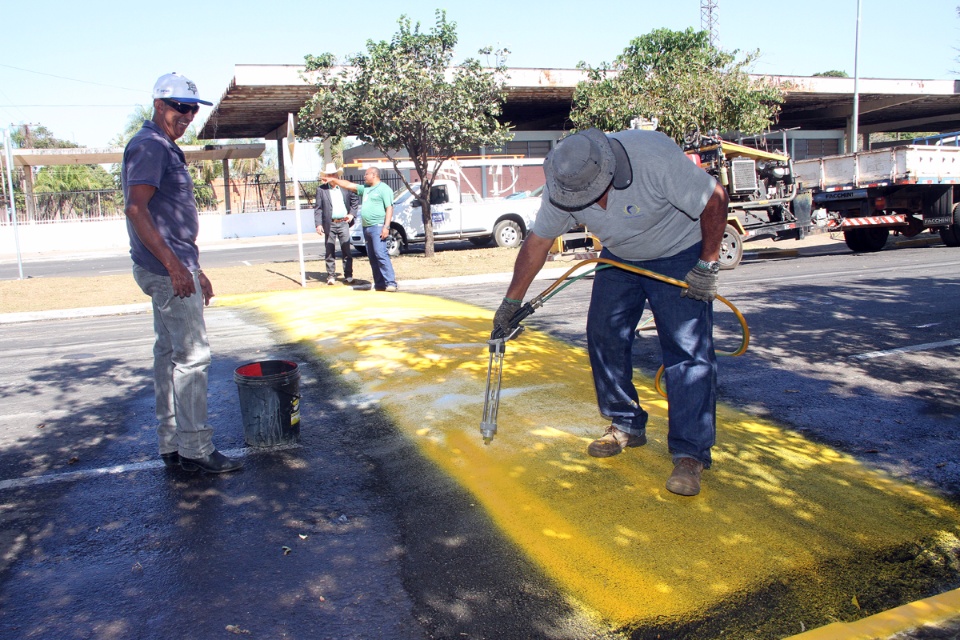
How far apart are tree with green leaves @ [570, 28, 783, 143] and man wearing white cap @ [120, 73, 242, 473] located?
16850 millimetres

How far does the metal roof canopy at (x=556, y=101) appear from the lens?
23.6 metres

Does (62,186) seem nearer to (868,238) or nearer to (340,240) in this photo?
(340,240)

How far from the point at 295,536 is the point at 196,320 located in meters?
1.32

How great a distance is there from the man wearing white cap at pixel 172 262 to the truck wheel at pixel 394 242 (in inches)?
574

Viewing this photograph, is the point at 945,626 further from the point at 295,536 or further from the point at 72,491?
the point at 72,491

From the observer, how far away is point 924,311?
8.15 m

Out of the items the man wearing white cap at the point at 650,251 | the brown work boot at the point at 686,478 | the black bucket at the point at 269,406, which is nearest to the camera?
the man wearing white cap at the point at 650,251

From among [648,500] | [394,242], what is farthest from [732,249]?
[648,500]

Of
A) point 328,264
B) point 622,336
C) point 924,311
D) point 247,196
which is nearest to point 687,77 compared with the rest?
point 328,264

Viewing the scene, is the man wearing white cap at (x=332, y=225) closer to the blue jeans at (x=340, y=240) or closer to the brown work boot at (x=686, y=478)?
the blue jeans at (x=340, y=240)

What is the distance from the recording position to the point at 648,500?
3586 millimetres

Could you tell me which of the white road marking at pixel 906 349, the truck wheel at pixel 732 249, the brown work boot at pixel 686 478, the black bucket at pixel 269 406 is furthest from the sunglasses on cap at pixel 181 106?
the truck wheel at pixel 732 249

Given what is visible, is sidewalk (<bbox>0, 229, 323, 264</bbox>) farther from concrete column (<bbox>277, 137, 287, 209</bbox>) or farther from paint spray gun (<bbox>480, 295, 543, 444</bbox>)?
paint spray gun (<bbox>480, 295, 543, 444</bbox>)

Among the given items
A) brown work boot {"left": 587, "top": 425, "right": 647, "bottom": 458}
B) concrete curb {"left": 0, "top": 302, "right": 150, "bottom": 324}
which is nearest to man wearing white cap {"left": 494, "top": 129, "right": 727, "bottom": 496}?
brown work boot {"left": 587, "top": 425, "right": 647, "bottom": 458}
